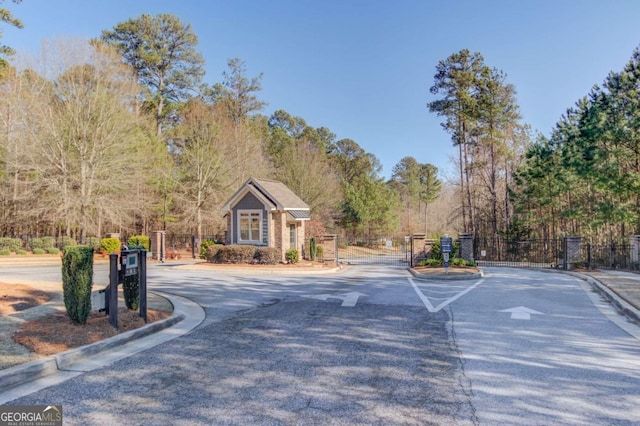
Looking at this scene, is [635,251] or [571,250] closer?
[635,251]

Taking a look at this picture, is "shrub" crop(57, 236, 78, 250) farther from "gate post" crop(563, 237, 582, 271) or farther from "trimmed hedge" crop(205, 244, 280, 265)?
"gate post" crop(563, 237, 582, 271)

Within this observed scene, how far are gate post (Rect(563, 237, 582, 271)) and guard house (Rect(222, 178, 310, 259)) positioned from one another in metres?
13.6

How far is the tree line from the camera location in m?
26.3

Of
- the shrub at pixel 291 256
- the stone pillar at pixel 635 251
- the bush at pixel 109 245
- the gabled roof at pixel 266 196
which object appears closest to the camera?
the stone pillar at pixel 635 251

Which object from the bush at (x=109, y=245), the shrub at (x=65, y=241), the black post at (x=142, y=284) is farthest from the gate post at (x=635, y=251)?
the shrub at (x=65, y=241)

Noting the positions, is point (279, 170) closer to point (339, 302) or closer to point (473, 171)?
point (473, 171)

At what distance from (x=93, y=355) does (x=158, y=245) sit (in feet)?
68.8

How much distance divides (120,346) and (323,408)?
148 inches

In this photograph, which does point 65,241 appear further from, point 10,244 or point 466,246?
point 466,246

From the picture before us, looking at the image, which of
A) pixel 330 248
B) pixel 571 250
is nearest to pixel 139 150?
pixel 330 248

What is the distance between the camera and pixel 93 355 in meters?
5.67

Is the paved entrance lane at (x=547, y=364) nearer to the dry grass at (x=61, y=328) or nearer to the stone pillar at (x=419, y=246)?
the dry grass at (x=61, y=328)

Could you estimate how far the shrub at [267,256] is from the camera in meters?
20.8

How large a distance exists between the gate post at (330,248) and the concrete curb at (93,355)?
53.2 ft
